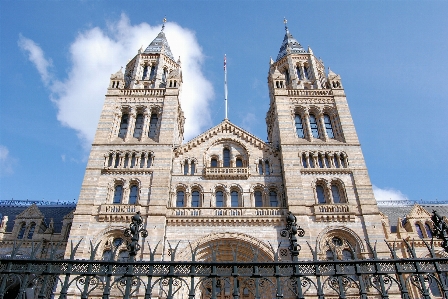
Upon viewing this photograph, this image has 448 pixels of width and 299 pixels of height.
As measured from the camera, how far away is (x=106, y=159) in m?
25.8

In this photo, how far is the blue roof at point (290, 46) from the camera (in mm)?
35281

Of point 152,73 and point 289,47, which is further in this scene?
point 289,47

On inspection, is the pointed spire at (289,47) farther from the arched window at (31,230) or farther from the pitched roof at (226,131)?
the arched window at (31,230)

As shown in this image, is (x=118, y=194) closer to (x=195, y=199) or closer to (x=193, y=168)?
(x=195, y=199)

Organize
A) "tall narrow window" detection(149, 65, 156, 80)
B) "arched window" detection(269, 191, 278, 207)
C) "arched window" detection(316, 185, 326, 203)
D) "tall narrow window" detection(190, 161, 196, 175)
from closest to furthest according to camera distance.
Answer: "arched window" detection(316, 185, 326, 203) → "arched window" detection(269, 191, 278, 207) → "tall narrow window" detection(190, 161, 196, 175) → "tall narrow window" detection(149, 65, 156, 80)

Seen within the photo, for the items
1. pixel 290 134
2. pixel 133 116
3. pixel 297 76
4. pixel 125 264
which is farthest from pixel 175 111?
pixel 125 264

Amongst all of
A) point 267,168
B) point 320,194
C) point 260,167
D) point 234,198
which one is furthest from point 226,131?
point 320,194

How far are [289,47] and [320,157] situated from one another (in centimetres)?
1423

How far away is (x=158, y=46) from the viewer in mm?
36000

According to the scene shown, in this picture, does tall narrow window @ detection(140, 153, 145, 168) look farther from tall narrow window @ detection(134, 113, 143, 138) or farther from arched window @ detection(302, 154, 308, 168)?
arched window @ detection(302, 154, 308, 168)

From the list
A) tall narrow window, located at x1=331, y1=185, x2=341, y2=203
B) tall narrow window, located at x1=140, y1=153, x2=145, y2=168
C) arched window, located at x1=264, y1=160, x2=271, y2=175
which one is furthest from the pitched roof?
tall narrow window, located at x1=331, y1=185, x2=341, y2=203

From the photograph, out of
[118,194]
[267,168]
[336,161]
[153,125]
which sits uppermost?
[153,125]

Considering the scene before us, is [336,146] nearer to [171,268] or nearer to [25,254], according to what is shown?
[171,268]

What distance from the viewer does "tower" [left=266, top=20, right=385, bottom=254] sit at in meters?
22.7
